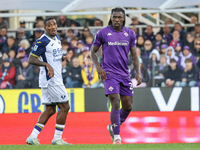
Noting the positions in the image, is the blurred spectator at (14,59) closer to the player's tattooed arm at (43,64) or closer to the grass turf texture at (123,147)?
the player's tattooed arm at (43,64)

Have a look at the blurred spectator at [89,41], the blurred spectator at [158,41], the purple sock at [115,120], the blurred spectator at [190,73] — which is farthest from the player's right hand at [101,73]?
the blurred spectator at [89,41]

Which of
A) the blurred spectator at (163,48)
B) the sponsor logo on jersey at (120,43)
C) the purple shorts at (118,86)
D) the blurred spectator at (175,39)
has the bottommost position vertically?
the purple shorts at (118,86)

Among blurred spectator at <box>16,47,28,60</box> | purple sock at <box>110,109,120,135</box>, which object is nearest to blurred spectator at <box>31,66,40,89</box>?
blurred spectator at <box>16,47,28,60</box>

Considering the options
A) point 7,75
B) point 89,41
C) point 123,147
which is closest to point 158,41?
point 89,41

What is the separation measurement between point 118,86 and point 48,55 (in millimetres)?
1194

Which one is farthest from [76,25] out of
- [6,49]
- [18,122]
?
[18,122]

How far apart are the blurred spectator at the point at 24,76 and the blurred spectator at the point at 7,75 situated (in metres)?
0.16

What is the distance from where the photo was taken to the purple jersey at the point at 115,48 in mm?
6805

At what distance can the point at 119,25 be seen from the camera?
6.82 metres

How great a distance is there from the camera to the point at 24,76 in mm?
13141

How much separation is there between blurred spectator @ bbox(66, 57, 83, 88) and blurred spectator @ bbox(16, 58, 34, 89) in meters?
1.11

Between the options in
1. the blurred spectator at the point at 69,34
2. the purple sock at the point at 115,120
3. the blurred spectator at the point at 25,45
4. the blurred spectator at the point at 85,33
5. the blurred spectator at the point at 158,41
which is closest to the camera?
the purple sock at the point at 115,120

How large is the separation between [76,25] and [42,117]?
1022cm

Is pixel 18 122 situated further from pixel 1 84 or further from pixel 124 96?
pixel 124 96
